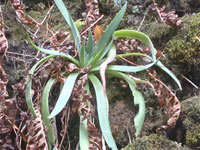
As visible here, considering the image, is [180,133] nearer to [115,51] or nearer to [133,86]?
[133,86]

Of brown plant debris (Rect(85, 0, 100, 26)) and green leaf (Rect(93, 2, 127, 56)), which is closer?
green leaf (Rect(93, 2, 127, 56))

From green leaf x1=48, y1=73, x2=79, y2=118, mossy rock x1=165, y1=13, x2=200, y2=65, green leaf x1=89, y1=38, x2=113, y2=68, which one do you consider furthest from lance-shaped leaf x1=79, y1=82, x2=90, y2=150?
mossy rock x1=165, y1=13, x2=200, y2=65

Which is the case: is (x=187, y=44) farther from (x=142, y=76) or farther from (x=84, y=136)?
(x=84, y=136)

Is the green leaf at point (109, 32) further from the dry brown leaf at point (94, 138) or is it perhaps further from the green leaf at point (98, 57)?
the dry brown leaf at point (94, 138)

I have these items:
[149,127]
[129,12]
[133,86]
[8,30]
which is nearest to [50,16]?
[8,30]

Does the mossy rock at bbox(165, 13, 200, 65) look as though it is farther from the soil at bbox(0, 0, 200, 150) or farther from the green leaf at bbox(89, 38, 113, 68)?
the green leaf at bbox(89, 38, 113, 68)

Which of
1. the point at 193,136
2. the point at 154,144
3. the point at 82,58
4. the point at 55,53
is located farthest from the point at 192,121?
the point at 55,53
